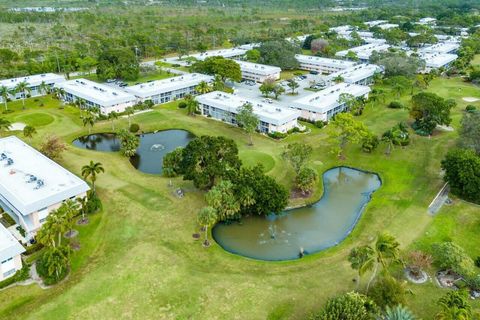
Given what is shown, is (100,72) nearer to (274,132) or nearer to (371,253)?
(274,132)

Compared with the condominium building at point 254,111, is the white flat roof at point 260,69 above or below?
above

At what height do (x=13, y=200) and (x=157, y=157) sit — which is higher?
(x=13, y=200)

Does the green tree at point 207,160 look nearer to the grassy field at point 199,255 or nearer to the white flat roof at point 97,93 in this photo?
the grassy field at point 199,255

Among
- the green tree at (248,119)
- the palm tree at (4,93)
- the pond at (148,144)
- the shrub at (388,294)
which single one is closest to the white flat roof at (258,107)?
the green tree at (248,119)

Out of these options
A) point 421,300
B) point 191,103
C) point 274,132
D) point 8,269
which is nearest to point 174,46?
point 191,103

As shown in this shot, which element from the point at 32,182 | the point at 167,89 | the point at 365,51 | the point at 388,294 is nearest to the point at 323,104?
the point at 167,89

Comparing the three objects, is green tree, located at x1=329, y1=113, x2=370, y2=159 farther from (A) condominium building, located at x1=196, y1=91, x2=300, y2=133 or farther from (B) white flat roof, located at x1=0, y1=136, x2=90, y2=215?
(B) white flat roof, located at x1=0, y1=136, x2=90, y2=215
